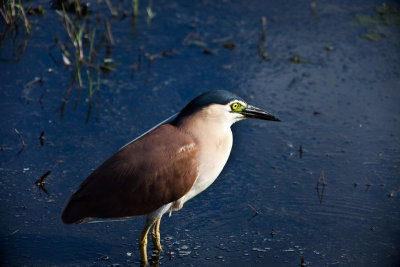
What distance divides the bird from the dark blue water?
1.16 ft

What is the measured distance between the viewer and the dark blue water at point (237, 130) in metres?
3.76

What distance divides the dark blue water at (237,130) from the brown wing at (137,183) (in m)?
0.36

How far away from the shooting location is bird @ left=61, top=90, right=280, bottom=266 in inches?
137

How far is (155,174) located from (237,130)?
1688 mm

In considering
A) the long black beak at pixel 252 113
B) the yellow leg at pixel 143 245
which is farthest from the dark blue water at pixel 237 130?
the long black beak at pixel 252 113

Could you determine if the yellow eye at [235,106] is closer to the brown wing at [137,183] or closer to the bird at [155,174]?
the bird at [155,174]

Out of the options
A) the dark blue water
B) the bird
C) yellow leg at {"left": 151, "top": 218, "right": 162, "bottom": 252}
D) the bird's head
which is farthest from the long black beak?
yellow leg at {"left": 151, "top": 218, "right": 162, "bottom": 252}

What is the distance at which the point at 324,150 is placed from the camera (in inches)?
188

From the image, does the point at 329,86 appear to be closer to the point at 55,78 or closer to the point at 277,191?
the point at 277,191

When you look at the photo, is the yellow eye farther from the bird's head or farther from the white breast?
the white breast

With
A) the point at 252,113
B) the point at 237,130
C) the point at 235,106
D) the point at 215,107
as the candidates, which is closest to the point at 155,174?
the point at 215,107

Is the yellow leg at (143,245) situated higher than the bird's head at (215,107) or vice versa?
the bird's head at (215,107)

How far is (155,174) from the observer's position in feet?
11.4

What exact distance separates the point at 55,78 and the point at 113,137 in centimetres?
120
